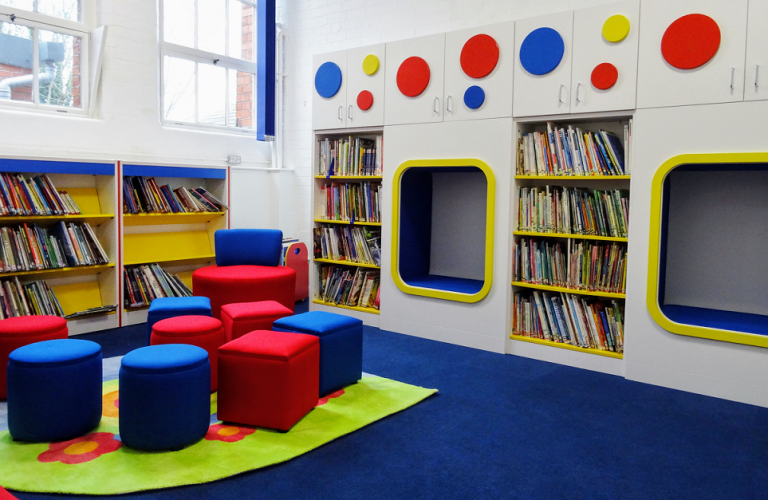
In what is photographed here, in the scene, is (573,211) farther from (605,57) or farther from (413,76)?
(413,76)

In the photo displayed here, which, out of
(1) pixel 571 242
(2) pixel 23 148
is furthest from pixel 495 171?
(2) pixel 23 148

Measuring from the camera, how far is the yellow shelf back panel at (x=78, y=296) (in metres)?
4.64

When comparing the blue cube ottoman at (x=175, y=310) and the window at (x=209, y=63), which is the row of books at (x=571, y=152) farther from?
the window at (x=209, y=63)

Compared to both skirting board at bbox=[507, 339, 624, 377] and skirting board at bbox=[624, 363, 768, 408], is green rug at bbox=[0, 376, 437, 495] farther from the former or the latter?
skirting board at bbox=[624, 363, 768, 408]

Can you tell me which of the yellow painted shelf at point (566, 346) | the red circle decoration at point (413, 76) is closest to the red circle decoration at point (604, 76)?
the red circle decoration at point (413, 76)

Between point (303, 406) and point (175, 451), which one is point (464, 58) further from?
point (175, 451)

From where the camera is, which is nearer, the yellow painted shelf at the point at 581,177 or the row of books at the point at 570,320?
the yellow painted shelf at the point at 581,177

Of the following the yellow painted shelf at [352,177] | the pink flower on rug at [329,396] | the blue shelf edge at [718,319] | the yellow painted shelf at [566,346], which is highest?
the yellow painted shelf at [352,177]

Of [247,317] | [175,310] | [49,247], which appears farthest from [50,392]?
[49,247]

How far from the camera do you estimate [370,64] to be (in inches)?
193

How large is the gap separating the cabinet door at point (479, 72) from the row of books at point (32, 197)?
9.67 feet

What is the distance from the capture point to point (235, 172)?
5887 millimetres

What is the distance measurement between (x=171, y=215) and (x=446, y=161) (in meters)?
2.45

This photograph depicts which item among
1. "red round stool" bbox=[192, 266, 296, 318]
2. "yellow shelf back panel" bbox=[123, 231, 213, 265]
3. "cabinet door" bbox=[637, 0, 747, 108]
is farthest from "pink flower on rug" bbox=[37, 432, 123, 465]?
"cabinet door" bbox=[637, 0, 747, 108]
